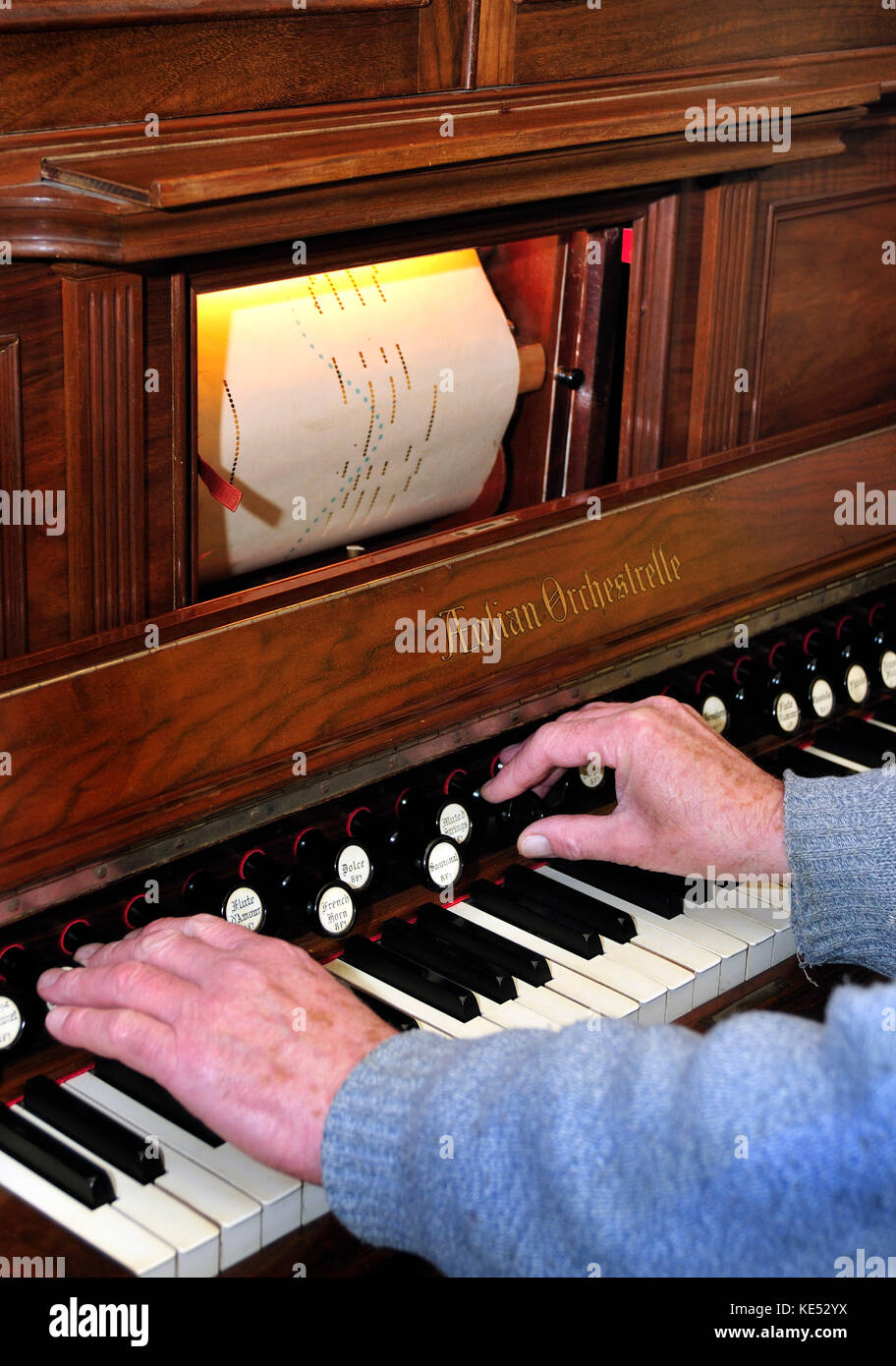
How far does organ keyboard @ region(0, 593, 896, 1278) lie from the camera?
1.71m

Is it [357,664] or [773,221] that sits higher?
[773,221]

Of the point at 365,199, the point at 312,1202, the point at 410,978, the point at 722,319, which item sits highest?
the point at 365,199

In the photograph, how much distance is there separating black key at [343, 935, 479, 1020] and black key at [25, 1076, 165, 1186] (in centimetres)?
43

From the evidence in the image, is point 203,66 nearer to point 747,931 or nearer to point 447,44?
point 447,44

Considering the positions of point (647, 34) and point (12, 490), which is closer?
point (12, 490)

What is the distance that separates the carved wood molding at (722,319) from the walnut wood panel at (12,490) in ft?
4.20

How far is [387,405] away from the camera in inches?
89.7

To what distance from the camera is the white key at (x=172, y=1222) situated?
1.65 m

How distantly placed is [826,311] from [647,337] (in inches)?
18.7

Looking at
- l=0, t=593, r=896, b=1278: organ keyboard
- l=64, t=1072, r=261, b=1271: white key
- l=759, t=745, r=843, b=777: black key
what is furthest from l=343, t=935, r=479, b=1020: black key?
l=759, t=745, r=843, b=777: black key

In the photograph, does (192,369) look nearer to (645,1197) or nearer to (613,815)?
(613,815)

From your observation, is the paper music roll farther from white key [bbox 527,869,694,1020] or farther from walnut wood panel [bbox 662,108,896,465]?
white key [bbox 527,869,694,1020]

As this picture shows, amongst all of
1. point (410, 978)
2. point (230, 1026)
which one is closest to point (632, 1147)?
point (230, 1026)
